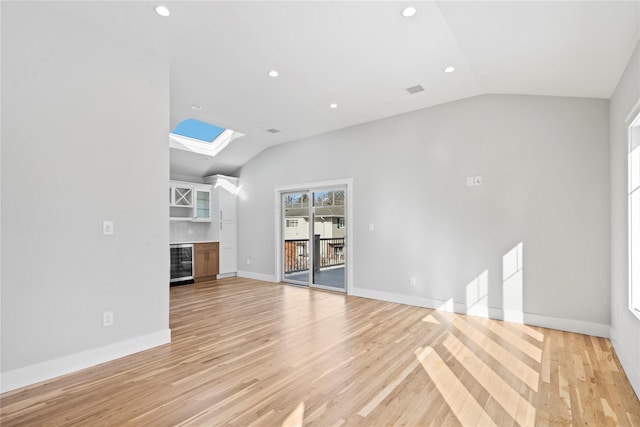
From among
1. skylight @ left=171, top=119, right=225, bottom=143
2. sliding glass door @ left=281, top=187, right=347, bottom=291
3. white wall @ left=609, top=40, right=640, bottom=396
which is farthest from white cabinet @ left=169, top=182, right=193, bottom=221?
white wall @ left=609, top=40, right=640, bottom=396

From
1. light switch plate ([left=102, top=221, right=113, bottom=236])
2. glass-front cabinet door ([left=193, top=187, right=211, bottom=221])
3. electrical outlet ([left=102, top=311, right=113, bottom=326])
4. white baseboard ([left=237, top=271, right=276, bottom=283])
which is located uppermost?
glass-front cabinet door ([left=193, top=187, right=211, bottom=221])

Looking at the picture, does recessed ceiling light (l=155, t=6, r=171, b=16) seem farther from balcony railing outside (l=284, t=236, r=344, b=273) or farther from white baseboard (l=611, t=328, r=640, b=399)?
white baseboard (l=611, t=328, r=640, b=399)

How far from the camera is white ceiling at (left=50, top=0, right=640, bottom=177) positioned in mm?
2512

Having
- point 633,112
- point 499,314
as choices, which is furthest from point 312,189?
point 633,112

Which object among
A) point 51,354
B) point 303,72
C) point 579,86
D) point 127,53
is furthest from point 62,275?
point 579,86

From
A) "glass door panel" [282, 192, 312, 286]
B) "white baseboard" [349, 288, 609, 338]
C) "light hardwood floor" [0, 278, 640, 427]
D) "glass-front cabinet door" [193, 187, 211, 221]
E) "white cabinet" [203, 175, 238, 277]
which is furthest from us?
"white cabinet" [203, 175, 238, 277]

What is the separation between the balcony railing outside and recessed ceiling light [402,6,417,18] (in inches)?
159

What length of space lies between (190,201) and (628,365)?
727 cm

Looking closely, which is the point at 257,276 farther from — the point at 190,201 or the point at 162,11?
the point at 162,11

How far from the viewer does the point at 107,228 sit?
117 inches

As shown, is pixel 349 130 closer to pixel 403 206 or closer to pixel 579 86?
pixel 403 206

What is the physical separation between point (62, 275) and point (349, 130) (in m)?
4.66

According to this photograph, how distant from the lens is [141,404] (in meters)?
2.20

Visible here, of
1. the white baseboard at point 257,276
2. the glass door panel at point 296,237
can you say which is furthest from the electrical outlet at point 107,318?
the white baseboard at point 257,276
